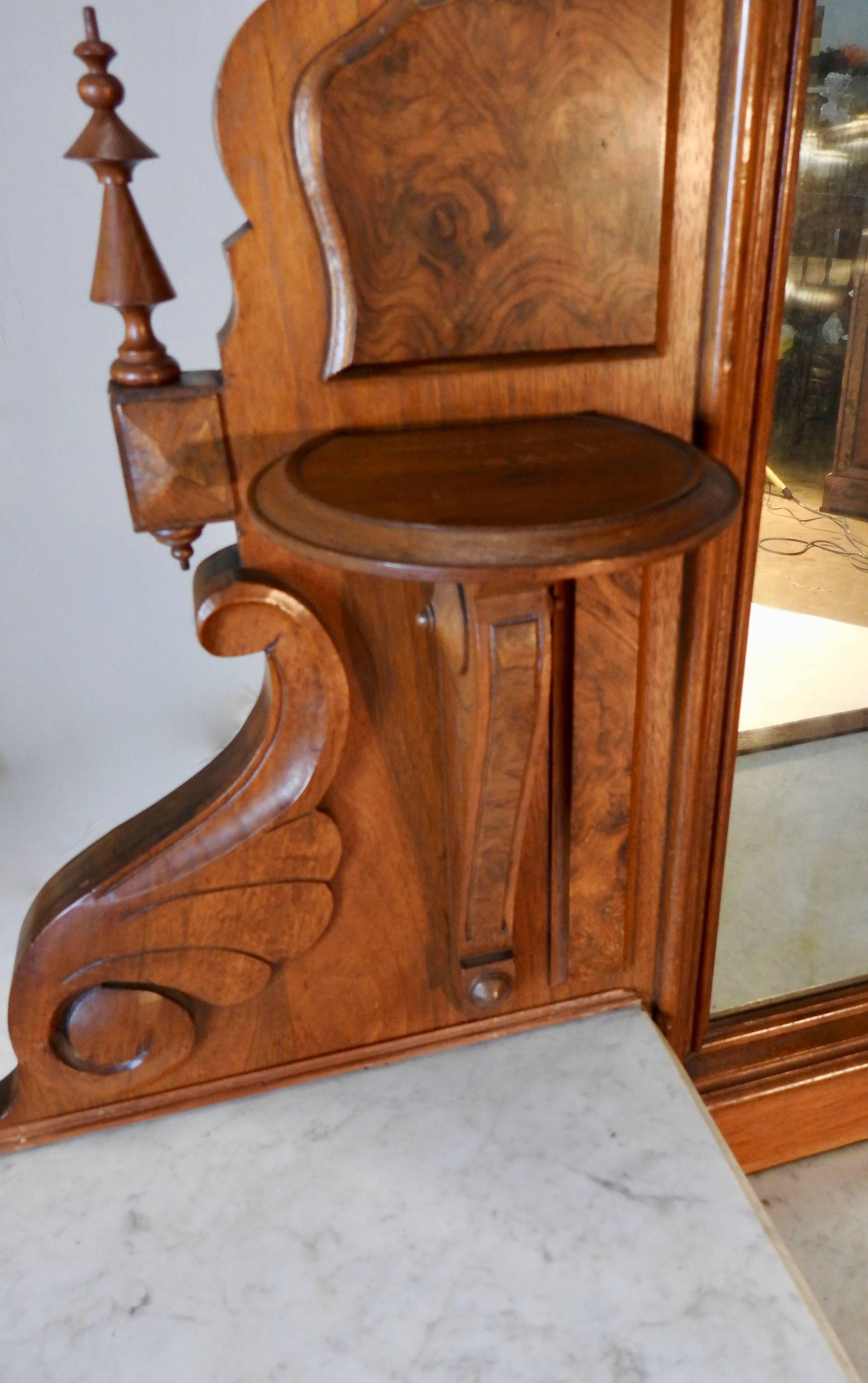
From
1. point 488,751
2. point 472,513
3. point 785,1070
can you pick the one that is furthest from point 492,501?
point 785,1070

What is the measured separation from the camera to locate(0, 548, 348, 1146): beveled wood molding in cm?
98

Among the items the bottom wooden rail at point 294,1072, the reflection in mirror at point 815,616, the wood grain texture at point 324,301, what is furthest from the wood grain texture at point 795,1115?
the wood grain texture at point 324,301

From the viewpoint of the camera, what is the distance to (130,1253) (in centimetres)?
96

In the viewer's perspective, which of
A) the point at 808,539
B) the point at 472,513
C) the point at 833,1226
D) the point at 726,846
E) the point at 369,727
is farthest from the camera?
the point at 833,1226

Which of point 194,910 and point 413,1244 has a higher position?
point 194,910

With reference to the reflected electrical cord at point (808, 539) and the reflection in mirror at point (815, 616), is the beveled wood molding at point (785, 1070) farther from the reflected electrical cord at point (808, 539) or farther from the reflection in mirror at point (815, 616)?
the reflected electrical cord at point (808, 539)

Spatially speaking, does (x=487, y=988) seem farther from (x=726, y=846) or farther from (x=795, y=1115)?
(x=795, y=1115)

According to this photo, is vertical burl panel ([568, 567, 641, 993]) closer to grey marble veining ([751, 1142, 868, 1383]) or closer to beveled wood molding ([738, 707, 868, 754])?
beveled wood molding ([738, 707, 868, 754])

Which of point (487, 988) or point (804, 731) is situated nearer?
point (487, 988)

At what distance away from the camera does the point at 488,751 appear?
898mm

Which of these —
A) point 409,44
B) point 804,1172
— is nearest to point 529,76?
point 409,44

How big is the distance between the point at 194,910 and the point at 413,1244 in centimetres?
37

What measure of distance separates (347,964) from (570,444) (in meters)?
0.61

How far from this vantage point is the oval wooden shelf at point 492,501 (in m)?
0.69
